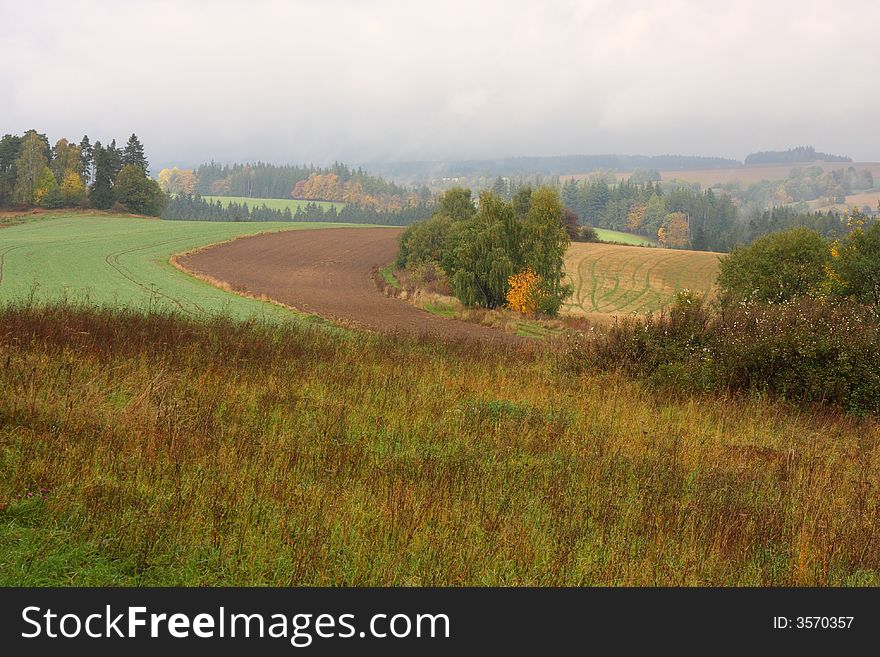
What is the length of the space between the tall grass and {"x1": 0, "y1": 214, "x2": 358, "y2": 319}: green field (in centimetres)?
977

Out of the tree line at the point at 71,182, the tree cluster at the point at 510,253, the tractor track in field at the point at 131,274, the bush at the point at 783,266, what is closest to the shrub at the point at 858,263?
the bush at the point at 783,266

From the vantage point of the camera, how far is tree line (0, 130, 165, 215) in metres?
103

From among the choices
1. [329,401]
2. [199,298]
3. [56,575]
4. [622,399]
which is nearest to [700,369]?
[622,399]

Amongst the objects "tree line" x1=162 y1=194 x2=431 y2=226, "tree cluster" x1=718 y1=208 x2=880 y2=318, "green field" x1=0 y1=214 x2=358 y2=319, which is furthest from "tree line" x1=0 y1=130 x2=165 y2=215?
"tree cluster" x1=718 y1=208 x2=880 y2=318

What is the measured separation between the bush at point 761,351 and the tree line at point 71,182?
10143cm

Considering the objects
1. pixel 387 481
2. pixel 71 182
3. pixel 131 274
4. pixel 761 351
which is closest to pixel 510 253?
pixel 131 274

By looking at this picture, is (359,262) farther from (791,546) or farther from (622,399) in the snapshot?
(791,546)

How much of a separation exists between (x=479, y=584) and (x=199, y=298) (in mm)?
35700

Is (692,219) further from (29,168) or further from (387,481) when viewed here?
(387,481)

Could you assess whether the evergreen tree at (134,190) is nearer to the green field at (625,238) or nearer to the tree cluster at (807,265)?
the tree cluster at (807,265)

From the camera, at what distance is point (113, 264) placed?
51.5m

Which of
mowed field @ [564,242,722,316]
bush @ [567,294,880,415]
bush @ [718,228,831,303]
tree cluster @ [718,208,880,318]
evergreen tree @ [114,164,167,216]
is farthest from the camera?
evergreen tree @ [114,164,167,216]

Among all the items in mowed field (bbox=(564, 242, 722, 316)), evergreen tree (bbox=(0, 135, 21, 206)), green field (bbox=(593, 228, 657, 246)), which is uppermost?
evergreen tree (bbox=(0, 135, 21, 206))

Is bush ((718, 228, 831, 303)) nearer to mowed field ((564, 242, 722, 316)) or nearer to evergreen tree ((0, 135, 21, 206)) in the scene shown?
mowed field ((564, 242, 722, 316))
